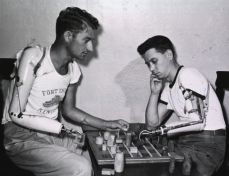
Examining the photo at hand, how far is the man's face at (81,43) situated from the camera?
10.4ft

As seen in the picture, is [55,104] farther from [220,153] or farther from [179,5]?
[179,5]

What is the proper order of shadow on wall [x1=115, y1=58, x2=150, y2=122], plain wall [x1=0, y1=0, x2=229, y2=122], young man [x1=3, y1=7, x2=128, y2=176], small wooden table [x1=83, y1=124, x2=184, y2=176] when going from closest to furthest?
small wooden table [x1=83, y1=124, x2=184, y2=176], young man [x1=3, y1=7, x2=128, y2=176], plain wall [x1=0, y1=0, x2=229, y2=122], shadow on wall [x1=115, y1=58, x2=150, y2=122]

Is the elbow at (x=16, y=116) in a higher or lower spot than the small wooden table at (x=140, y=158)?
higher

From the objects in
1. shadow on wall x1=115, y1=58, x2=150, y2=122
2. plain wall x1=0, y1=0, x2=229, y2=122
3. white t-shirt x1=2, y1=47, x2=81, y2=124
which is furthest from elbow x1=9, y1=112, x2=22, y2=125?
shadow on wall x1=115, y1=58, x2=150, y2=122

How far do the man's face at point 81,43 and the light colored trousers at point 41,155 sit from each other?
32.5 inches

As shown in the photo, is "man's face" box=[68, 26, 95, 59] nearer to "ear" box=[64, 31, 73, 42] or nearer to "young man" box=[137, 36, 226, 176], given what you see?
"ear" box=[64, 31, 73, 42]

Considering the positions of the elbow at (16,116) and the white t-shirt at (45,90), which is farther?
the white t-shirt at (45,90)

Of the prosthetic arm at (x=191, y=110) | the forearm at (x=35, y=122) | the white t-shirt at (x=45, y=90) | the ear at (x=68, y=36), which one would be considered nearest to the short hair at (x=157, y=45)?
the prosthetic arm at (x=191, y=110)

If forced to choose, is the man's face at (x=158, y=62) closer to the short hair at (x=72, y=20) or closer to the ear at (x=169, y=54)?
the ear at (x=169, y=54)

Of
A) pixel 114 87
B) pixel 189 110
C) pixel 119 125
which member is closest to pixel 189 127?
pixel 189 110

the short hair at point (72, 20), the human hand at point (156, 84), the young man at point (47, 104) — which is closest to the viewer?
the young man at point (47, 104)

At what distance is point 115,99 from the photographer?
4.13m

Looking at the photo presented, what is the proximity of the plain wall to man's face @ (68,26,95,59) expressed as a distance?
0.68 meters

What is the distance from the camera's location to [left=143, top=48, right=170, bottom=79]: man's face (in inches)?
133
